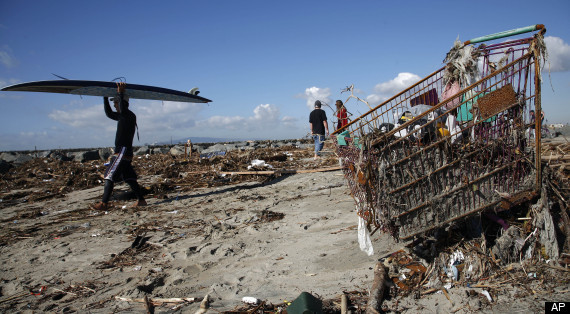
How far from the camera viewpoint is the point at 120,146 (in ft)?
19.1

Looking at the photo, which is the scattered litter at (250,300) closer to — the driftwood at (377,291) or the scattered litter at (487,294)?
the driftwood at (377,291)

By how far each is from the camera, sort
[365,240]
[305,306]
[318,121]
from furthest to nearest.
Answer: [318,121], [365,240], [305,306]

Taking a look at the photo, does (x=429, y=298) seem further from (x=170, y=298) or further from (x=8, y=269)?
(x=8, y=269)

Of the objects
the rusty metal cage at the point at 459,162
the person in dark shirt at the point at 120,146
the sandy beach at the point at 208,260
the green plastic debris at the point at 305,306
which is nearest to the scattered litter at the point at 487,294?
the sandy beach at the point at 208,260

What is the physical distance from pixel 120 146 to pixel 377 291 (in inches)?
209

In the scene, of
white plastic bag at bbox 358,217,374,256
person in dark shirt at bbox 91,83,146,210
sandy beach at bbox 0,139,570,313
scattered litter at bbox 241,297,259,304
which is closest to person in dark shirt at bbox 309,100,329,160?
sandy beach at bbox 0,139,570,313

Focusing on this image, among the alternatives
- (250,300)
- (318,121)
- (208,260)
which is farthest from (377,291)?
(318,121)

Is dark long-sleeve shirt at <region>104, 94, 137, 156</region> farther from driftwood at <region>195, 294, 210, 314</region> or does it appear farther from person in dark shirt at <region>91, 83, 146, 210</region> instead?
driftwood at <region>195, 294, 210, 314</region>

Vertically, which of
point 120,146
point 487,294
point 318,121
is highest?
point 318,121

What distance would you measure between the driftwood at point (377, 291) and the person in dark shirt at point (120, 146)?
5040 mm

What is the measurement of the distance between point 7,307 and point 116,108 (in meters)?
4.03

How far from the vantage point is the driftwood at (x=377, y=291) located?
2.26 metres

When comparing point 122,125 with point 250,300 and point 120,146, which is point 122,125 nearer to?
point 120,146

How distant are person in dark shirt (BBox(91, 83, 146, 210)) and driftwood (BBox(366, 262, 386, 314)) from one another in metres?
5.04
